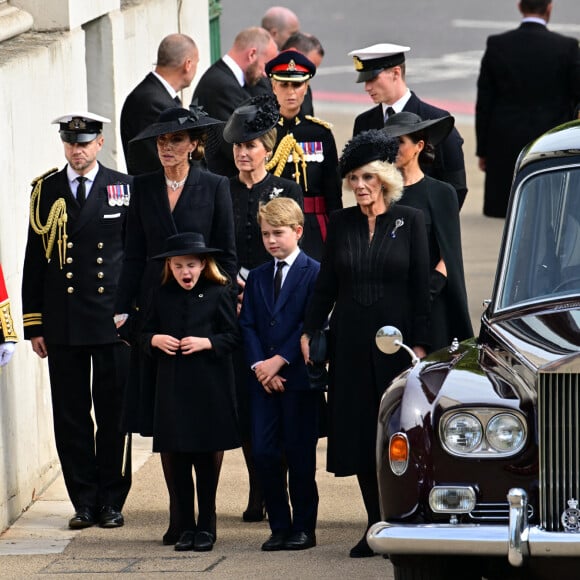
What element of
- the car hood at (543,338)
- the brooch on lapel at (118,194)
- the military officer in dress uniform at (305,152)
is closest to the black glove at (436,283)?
the car hood at (543,338)

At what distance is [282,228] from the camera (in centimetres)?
855

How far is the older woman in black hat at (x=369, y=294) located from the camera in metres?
8.30

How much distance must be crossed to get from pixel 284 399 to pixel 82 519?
138cm

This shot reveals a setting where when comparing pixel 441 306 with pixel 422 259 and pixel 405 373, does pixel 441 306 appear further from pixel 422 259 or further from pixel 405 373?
pixel 405 373

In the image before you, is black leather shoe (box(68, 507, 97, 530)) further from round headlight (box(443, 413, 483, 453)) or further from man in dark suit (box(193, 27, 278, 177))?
man in dark suit (box(193, 27, 278, 177))

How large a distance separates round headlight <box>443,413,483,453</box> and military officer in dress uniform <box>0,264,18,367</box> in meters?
2.61

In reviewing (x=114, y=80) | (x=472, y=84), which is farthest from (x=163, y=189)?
(x=472, y=84)

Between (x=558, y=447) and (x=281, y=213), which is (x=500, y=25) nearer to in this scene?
(x=281, y=213)

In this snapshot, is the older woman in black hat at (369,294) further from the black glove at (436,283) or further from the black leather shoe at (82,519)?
the black leather shoe at (82,519)

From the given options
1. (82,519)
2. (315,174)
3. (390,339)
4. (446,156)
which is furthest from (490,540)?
(315,174)

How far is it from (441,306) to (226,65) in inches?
194

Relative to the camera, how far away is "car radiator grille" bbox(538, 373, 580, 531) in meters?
6.50

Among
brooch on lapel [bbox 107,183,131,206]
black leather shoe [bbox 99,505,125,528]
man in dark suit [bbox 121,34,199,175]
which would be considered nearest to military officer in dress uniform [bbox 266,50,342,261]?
brooch on lapel [bbox 107,183,131,206]

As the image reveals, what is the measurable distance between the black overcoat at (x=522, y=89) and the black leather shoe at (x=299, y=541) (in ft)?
23.3
